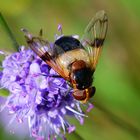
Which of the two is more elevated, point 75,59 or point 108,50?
point 108,50

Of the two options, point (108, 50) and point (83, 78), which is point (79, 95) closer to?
point (83, 78)

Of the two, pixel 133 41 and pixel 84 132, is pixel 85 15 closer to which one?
pixel 133 41

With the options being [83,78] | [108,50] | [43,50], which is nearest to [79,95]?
[83,78]

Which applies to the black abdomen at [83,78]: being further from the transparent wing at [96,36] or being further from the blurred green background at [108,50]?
the blurred green background at [108,50]

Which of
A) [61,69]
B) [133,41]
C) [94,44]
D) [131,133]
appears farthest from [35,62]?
[133,41]

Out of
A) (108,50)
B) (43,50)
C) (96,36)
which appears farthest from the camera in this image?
(108,50)

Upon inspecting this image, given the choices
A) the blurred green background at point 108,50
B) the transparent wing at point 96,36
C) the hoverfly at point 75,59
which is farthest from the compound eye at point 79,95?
the blurred green background at point 108,50

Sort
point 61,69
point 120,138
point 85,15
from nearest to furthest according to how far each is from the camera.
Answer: point 61,69 → point 120,138 → point 85,15
